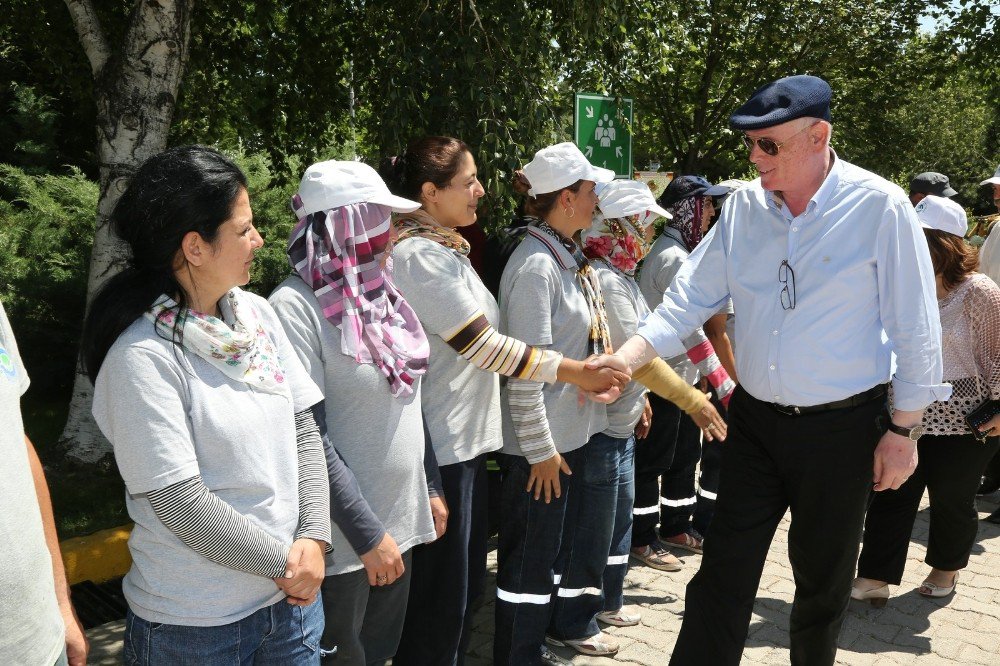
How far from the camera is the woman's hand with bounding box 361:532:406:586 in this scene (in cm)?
254

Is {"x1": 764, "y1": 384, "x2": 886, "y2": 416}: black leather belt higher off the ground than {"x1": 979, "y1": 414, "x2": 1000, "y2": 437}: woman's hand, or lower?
higher

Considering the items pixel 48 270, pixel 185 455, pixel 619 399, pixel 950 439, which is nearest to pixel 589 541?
pixel 619 399

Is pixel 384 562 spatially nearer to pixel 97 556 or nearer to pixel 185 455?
pixel 185 455

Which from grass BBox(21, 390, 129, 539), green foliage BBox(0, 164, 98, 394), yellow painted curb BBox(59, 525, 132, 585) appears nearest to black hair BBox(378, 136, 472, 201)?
yellow painted curb BBox(59, 525, 132, 585)

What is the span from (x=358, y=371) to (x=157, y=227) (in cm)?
74

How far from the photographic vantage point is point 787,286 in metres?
3.12

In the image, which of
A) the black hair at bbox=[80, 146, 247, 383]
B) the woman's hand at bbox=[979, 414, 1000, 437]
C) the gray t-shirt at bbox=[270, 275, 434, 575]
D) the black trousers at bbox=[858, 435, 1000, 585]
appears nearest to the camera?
the black hair at bbox=[80, 146, 247, 383]

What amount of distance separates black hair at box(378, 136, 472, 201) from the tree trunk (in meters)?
3.49

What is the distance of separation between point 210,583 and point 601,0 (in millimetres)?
4709

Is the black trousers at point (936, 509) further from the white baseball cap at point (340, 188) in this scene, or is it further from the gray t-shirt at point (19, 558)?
the gray t-shirt at point (19, 558)

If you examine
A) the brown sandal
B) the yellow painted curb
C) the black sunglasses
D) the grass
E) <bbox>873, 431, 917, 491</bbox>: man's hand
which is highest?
the black sunglasses

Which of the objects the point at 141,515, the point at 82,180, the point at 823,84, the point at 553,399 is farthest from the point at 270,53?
the point at 141,515

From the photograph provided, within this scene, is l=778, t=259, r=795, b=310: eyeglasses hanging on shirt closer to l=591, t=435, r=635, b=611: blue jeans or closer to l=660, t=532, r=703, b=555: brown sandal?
l=591, t=435, r=635, b=611: blue jeans

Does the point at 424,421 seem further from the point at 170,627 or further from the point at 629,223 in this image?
the point at 629,223
